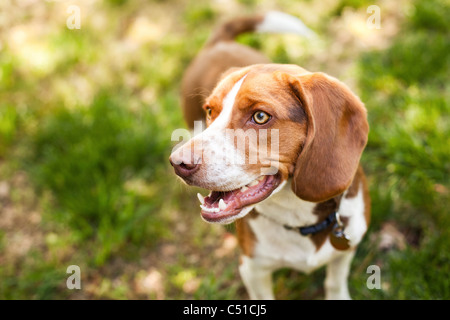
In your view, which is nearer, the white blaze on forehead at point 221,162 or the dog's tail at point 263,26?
the white blaze on forehead at point 221,162

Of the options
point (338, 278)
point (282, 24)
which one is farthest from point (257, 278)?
point (282, 24)

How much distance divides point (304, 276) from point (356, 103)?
161cm

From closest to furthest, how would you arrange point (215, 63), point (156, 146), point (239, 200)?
point (239, 200)
point (215, 63)
point (156, 146)

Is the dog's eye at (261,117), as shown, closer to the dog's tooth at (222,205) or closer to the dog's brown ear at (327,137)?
the dog's brown ear at (327,137)

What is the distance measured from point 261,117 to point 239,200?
0.45 metres

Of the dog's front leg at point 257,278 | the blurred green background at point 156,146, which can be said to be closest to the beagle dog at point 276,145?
the dog's front leg at point 257,278

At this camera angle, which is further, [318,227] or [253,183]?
[318,227]

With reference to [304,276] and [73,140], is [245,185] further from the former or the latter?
[73,140]

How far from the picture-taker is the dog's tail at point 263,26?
3.73 meters

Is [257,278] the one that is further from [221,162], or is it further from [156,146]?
[156,146]

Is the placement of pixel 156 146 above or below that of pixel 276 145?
above

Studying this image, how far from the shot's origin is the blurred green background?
3.36 m

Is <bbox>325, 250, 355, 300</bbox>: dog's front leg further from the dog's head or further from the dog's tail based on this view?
the dog's tail

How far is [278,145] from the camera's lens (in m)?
2.14
